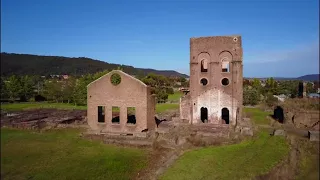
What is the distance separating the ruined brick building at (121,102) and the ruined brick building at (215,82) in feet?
19.6

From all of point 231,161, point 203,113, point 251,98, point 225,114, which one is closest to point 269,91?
point 251,98

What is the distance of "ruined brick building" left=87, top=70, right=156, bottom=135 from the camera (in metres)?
23.5

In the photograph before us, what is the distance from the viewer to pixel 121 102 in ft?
79.2

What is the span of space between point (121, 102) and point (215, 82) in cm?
1017

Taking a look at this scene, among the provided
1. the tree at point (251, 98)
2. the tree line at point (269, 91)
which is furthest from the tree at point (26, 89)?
the tree line at point (269, 91)

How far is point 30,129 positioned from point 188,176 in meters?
14.4

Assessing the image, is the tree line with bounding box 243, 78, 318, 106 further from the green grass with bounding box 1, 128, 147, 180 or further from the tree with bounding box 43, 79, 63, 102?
the green grass with bounding box 1, 128, 147, 180

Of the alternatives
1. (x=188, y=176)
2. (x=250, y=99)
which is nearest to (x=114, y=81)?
(x=188, y=176)

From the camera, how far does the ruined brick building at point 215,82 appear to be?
27.6 metres

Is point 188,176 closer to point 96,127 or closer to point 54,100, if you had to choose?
point 96,127

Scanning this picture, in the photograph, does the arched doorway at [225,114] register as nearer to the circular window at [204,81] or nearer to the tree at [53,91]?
the circular window at [204,81]

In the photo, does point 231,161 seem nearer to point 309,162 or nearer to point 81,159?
point 309,162

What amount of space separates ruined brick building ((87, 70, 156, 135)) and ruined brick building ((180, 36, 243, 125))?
597cm

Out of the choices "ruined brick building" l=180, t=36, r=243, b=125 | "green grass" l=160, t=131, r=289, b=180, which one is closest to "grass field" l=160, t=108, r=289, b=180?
"green grass" l=160, t=131, r=289, b=180
